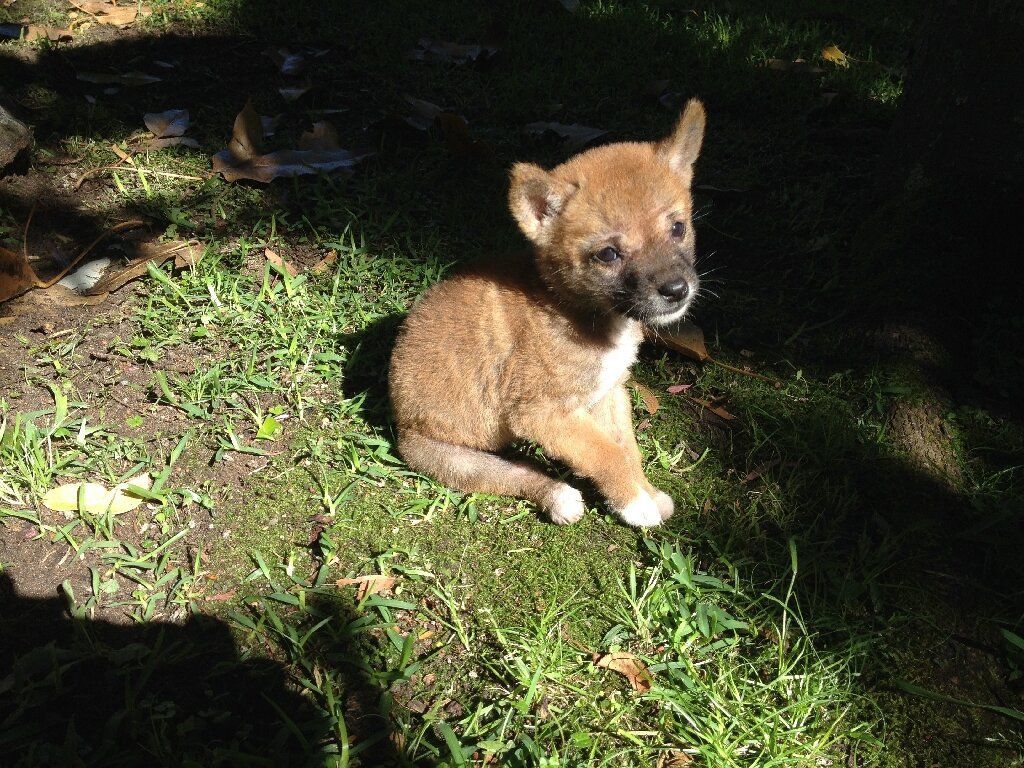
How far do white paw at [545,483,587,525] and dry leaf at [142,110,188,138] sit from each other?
3885mm

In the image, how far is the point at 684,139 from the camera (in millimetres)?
3266

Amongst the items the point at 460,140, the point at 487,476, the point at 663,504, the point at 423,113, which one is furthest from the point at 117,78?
the point at 663,504

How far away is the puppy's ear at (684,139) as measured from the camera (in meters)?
3.22

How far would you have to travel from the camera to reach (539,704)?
2.72 meters

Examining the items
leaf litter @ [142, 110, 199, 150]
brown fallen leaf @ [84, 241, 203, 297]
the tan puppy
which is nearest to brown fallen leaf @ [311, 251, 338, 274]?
brown fallen leaf @ [84, 241, 203, 297]

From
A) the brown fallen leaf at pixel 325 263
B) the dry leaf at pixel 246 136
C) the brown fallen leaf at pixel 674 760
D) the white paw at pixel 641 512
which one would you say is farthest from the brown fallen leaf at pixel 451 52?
the brown fallen leaf at pixel 674 760

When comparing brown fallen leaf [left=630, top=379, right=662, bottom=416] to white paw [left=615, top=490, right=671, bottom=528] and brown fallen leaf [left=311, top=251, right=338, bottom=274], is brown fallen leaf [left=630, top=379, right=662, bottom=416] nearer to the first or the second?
white paw [left=615, top=490, right=671, bottom=528]

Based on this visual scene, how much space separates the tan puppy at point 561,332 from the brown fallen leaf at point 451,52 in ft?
10.6

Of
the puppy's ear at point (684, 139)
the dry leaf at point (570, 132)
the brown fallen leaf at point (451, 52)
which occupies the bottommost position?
the dry leaf at point (570, 132)

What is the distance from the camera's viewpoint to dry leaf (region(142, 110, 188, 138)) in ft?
17.1

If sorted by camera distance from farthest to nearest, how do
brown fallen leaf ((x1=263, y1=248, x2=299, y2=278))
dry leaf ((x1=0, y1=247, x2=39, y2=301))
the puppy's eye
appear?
brown fallen leaf ((x1=263, y1=248, x2=299, y2=278)) < dry leaf ((x1=0, y1=247, x2=39, y2=301)) < the puppy's eye

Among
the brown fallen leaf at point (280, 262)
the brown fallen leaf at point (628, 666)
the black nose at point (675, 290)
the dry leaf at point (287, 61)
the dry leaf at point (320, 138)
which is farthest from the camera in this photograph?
the dry leaf at point (287, 61)

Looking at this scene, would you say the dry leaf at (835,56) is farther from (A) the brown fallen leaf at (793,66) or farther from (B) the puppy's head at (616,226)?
(B) the puppy's head at (616,226)

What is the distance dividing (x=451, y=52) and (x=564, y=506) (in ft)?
14.3
